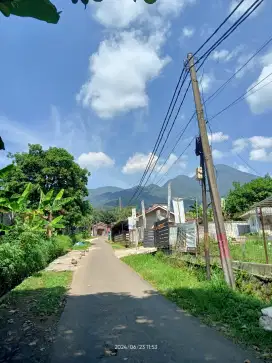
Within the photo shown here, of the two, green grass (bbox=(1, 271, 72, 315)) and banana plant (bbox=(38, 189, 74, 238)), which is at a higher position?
banana plant (bbox=(38, 189, 74, 238))

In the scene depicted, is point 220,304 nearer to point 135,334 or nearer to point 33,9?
point 135,334

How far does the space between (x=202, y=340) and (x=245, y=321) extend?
130cm

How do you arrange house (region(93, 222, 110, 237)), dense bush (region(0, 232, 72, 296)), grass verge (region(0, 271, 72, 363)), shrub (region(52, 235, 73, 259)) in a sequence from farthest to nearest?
house (region(93, 222, 110, 237)) → shrub (region(52, 235, 73, 259)) → dense bush (region(0, 232, 72, 296)) → grass verge (region(0, 271, 72, 363))

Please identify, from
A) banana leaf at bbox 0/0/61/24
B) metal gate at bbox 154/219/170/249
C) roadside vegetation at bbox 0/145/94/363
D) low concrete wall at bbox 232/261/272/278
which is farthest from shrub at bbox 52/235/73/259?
banana leaf at bbox 0/0/61/24

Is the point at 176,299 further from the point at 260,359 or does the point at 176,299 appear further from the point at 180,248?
the point at 180,248

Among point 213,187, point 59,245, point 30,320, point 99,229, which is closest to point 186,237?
point 213,187

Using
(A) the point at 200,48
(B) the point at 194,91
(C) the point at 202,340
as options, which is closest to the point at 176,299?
(C) the point at 202,340

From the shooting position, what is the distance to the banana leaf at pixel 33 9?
1562 millimetres

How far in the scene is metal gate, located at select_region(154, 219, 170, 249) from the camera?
19.0 m

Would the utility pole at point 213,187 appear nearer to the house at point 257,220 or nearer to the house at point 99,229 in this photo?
the house at point 257,220

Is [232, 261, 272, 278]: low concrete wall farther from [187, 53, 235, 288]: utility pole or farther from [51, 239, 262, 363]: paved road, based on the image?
[51, 239, 262, 363]: paved road

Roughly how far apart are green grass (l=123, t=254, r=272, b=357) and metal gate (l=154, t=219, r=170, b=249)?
6934mm

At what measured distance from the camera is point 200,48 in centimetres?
1005

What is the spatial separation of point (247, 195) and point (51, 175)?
2831cm
